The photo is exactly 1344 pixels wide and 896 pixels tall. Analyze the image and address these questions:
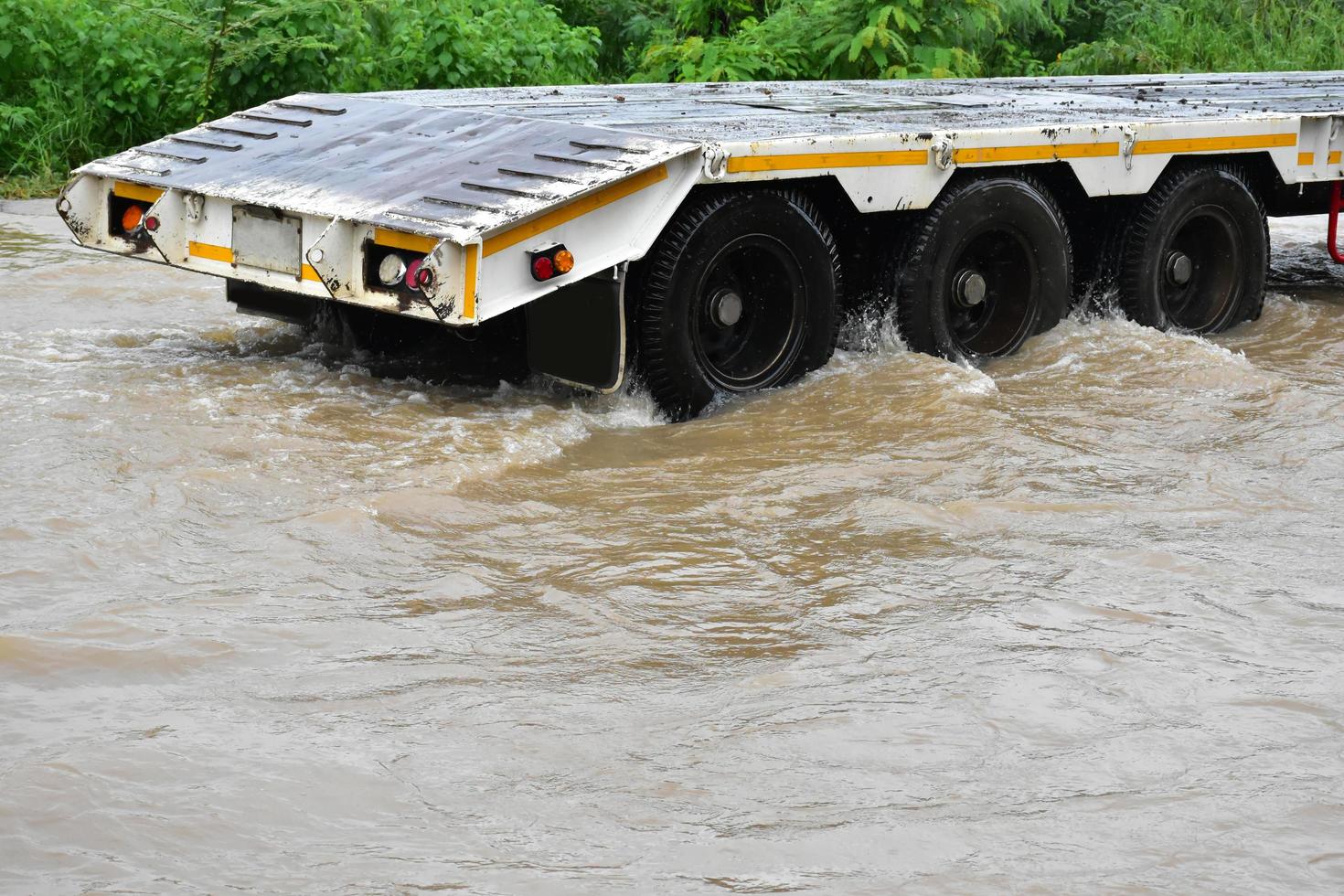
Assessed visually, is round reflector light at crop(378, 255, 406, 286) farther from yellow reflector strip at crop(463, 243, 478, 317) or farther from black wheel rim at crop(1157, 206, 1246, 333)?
black wheel rim at crop(1157, 206, 1246, 333)

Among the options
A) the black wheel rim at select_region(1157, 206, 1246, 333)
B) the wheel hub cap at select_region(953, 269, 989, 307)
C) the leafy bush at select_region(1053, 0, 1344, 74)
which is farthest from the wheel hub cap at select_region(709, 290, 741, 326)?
the leafy bush at select_region(1053, 0, 1344, 74)

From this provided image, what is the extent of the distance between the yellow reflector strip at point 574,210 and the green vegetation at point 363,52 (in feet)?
19.4

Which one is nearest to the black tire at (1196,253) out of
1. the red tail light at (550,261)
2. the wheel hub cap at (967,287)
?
the wheel hub cap at (967,287)

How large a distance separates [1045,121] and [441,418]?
3.15 metres

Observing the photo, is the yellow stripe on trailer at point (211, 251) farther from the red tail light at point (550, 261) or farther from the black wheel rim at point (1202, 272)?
the black wheel rim at point (1202, 272)

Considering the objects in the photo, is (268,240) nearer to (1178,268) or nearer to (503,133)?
(503,133)

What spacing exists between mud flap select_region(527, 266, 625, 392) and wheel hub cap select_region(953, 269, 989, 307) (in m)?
1.94

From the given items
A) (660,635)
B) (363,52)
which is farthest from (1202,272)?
(363,52)

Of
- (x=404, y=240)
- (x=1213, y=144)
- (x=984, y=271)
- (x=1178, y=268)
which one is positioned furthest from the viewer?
(x=1178, y=268)

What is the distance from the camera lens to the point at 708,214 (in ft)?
20.9

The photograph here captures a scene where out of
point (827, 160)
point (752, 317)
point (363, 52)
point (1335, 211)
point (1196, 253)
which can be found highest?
point (363, 52)

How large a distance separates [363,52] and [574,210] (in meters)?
6.94

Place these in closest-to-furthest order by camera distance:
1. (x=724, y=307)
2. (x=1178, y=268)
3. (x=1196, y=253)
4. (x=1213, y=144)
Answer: (x=724, y=307) → (x=1213, y=144) → (x=1178, y=268) → (x=1196, y=253)

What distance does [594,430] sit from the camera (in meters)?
6.30
